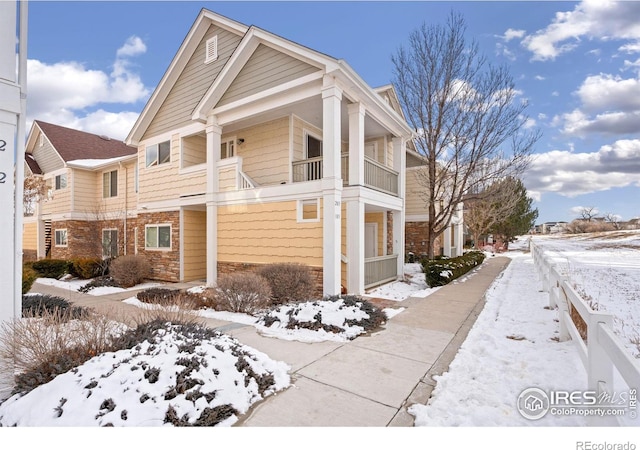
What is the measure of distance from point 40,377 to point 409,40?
51.6 feet

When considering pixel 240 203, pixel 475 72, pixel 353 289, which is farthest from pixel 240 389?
pixel 475 72

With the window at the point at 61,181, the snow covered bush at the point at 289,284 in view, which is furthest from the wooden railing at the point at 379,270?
the window at the point at 61,181

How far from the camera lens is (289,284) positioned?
25.0ft

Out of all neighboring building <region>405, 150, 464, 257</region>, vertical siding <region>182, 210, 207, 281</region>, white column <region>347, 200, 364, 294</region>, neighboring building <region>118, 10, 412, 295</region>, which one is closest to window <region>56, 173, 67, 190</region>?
neighboring building <region>118, 10, 412, 295</region>

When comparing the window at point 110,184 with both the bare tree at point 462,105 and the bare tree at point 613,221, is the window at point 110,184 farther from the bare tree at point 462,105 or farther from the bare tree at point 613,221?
the bare tree at point 613,221

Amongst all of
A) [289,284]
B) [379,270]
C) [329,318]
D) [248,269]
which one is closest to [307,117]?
[248,269]

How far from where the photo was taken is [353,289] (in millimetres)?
9008

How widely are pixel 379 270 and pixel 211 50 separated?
10499 mm

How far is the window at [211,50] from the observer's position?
1190 centimetres

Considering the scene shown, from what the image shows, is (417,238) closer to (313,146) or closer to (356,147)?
(313,146)

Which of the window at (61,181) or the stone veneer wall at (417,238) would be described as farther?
the stone veneer wall at (417,238)

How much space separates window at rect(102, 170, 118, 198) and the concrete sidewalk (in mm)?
14009

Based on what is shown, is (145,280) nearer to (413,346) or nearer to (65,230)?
(65,230)

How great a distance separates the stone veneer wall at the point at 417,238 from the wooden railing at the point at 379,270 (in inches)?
250
